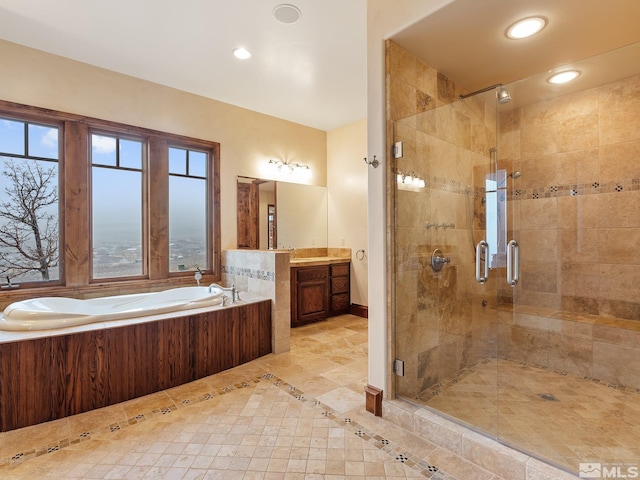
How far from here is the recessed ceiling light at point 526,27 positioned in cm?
192

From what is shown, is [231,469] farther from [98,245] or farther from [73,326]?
[98,245]

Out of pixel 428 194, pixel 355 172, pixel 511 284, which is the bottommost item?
pixel 511 284

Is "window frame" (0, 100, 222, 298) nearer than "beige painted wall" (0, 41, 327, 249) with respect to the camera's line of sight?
No

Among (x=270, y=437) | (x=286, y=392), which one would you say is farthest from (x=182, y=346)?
(x=270, y=437)

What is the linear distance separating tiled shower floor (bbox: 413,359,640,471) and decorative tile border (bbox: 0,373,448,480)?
38 cm

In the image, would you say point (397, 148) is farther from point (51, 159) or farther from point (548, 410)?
point (51, 159)

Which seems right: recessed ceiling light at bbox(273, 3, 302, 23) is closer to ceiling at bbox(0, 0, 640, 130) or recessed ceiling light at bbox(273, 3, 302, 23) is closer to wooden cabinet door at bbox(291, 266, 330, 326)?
ceiling at bbox(0, 0, 640, 130)

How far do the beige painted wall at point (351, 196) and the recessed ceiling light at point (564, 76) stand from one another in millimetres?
2286

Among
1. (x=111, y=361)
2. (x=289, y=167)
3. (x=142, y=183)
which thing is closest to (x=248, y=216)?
(x=289, y=167)

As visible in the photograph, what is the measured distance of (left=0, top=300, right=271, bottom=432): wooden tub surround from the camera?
2006 mm

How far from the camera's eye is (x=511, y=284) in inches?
106

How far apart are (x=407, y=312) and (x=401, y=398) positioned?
1.80ft

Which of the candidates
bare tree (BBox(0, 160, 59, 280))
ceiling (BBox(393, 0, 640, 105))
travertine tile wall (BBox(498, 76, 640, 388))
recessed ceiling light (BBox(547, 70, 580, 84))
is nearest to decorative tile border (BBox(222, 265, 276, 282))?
bare tree (BBox(0, 160, 59, 280))

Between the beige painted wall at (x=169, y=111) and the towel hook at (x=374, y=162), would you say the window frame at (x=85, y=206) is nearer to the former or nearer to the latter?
the beige painted wall at (x=169, y=111)
